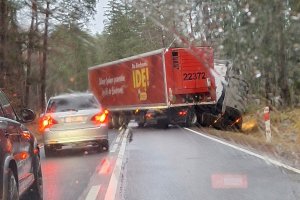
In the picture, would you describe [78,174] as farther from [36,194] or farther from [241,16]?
[241,16]

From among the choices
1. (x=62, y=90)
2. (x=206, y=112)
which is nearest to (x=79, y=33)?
(x=206, y=112)

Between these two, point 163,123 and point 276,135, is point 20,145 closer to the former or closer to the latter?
point 276,135

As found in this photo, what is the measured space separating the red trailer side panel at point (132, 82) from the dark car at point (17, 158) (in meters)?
17.1

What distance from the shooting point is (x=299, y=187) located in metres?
8.64

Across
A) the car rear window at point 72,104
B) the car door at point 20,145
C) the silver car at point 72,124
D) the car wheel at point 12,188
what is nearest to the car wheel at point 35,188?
the car door at point 20,145

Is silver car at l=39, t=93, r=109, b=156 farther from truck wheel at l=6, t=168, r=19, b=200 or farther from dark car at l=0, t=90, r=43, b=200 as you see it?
truck wheel at l=6, t=168, r=19, b=200

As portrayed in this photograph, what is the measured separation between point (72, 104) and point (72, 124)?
0.68 metres

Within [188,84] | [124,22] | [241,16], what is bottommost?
[188,84]

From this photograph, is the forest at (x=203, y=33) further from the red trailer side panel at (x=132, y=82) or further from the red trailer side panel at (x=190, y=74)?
the red trailer side panel at (x=132, y=82)

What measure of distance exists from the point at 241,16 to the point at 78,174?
12187 millimetres

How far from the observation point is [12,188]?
5902mm

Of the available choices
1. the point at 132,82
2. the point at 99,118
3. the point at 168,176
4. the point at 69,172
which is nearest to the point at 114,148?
the point at 99,118

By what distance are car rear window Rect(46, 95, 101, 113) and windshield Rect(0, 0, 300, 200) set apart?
0.03 meters

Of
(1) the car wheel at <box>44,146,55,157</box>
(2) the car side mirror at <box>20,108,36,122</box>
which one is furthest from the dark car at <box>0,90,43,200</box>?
(1) the car wheel at <box>44,146,55,157</box>
